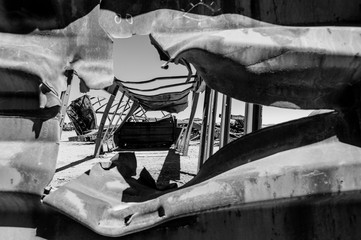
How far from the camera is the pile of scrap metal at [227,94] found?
74 cm

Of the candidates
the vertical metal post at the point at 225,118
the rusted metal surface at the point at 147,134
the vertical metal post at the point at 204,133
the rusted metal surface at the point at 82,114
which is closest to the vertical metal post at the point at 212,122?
the vertical metal post at the point at 204,133

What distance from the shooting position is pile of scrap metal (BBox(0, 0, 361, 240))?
74 centimetres

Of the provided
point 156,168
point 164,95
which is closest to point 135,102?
point 164,95

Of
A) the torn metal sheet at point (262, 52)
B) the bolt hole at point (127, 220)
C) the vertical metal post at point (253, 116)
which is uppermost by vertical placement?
the vertical metal post at point (253, 116)

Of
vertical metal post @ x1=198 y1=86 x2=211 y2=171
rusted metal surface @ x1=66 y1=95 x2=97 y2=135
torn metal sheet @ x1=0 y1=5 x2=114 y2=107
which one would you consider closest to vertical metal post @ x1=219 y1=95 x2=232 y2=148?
vertical metal post @ x1=198 y1=86 x2=211 y2=171

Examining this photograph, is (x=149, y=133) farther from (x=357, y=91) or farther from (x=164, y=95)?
(x=357, y=91)

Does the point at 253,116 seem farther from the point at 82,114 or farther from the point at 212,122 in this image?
the point at 82,114

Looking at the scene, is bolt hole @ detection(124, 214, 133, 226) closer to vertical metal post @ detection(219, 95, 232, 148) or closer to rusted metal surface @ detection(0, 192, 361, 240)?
rusted metal surface @ detection(0, 192, 361, 240)

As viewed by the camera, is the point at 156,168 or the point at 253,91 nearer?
the point at 253,91

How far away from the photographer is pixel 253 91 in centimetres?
80

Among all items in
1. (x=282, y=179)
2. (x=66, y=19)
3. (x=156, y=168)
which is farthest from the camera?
(x=156, y=168)

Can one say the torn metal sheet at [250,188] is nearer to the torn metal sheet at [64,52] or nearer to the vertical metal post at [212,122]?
the torn metal sheet at [64,52]

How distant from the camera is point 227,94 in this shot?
837mm

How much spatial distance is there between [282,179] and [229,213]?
20cm
